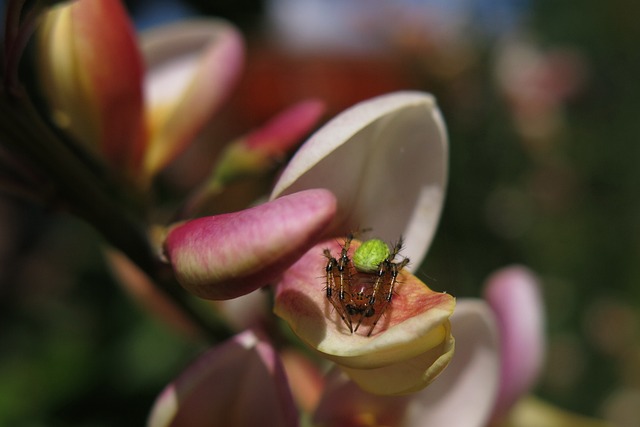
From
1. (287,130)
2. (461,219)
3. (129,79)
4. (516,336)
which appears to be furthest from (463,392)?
(461,219)

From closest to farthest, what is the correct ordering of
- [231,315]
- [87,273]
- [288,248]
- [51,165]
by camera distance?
[288,248], [51,165], [231,315], [87,273]

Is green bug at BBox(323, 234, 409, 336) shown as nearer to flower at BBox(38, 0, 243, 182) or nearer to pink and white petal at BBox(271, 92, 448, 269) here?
pink and white petal at BBox(271, 92, 448, 269)

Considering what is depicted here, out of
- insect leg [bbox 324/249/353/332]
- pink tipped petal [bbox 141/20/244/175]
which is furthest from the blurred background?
insect leg [bbox 324/249/353/332]

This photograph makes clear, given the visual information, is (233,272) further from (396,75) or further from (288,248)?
(396,75)

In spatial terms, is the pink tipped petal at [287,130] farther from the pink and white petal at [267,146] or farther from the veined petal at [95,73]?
the veined petal at [95,73]

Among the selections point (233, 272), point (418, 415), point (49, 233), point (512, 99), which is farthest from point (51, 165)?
point (49, 233)

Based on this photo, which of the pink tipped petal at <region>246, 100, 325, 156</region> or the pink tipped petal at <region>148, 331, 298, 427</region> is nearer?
the pink tipped petal at <region>148, 331, 298, 427</region>

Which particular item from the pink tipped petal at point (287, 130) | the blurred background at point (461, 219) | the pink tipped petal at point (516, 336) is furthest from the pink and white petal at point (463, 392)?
the blurred background at point (461, 219)
